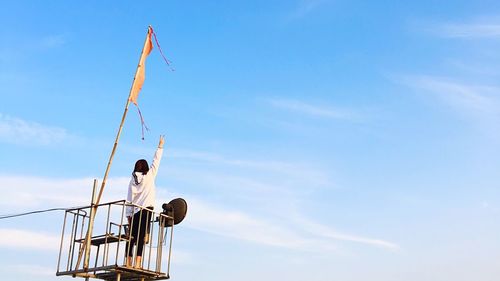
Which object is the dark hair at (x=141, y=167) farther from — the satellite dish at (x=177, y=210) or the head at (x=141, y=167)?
the satellite dish at (x=177, y=210)

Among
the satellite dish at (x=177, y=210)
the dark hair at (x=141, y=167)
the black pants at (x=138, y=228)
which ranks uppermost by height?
the dark hair at (x=141, y=167)

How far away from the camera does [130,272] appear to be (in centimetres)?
1989

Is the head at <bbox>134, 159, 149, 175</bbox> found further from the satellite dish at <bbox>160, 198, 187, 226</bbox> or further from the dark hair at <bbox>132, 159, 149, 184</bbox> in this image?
the satellite dish at <bbox>160, 198, 187, 226</bbox>

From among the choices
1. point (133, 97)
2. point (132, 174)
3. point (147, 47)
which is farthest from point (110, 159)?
point (147, 47)

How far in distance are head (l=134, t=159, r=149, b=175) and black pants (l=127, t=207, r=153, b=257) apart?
3.65 feet

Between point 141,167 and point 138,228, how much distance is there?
1.75 meters

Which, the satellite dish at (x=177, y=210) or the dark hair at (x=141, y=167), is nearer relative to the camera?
the dark hair at (x=141, y=167)

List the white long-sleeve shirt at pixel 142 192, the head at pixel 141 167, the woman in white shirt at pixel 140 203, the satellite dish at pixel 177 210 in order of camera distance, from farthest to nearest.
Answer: the satellite dish at pixel 177 210 < the head at pixel 141 167 < the white long-sleeve shirt at pixel 142 192 < the woman in white shirt at pixel 140 203

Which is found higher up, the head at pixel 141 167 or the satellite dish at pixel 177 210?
the head at pixel 141 167

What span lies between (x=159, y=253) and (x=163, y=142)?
10.9ft

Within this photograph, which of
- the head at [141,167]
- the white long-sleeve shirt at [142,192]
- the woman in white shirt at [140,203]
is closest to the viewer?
the woman in white shirt at [140,203]

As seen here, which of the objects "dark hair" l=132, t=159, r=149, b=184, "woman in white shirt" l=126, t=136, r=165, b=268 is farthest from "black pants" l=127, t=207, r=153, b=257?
"dark hair" l=132, t=159, r=149, b=184

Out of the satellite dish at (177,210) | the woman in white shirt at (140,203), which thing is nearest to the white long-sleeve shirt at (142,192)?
the woman in white shirt at (140,203)

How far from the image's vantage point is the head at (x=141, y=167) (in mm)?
20922
